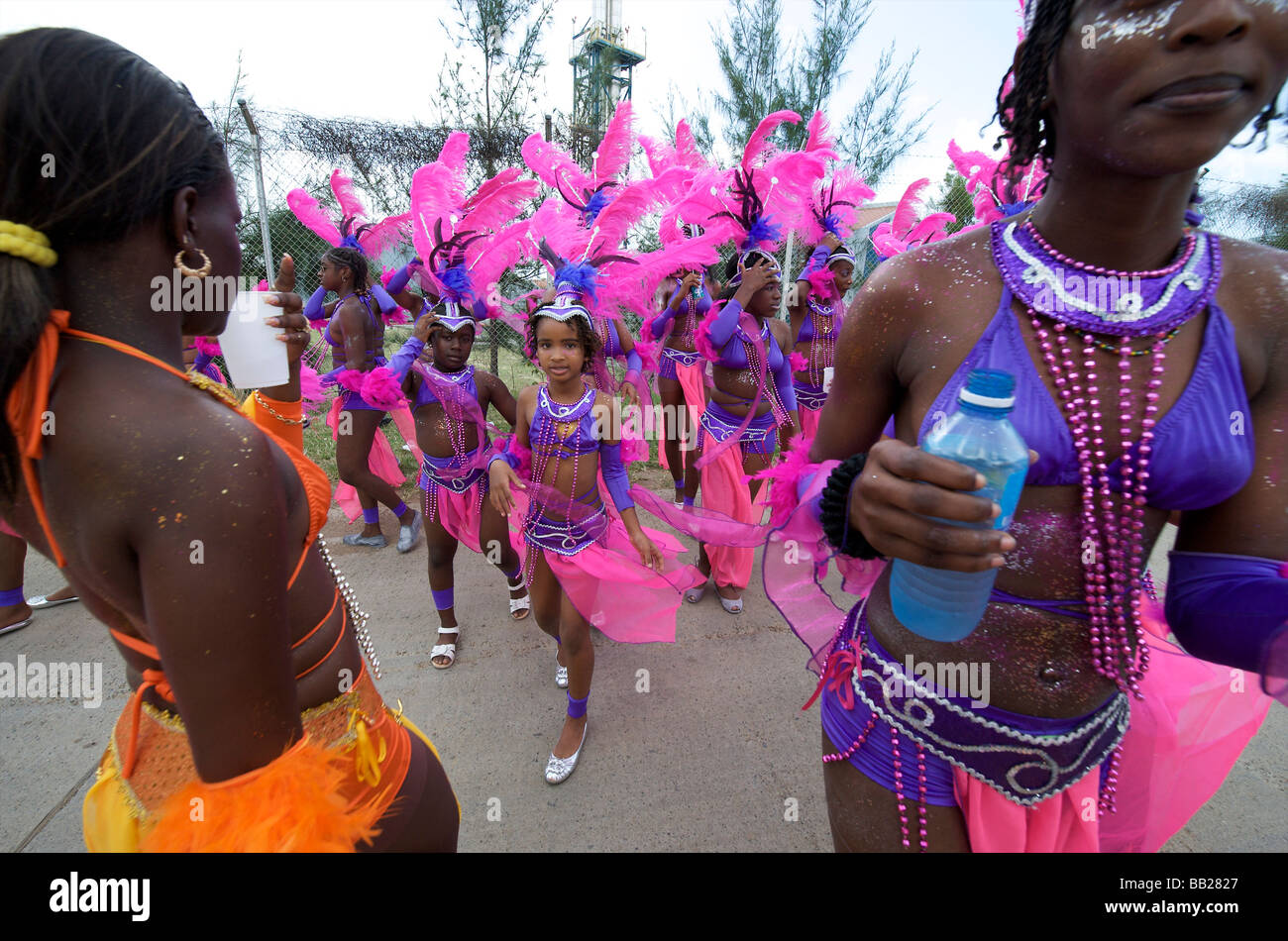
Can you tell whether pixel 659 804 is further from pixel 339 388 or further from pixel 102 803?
pixel 339 388

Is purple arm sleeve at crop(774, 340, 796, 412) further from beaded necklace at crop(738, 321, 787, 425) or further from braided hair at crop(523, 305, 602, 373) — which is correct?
braided hair at crop(523, 305, 602, 373)

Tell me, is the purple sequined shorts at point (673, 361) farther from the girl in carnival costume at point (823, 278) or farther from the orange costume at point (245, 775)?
the orange costume at point (245, 775)

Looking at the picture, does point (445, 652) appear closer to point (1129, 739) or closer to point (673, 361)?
point (1129, 739)

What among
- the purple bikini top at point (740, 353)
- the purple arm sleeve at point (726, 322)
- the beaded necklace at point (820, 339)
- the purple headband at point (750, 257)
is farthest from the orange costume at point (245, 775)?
the beaded necklace at point (820, 339)

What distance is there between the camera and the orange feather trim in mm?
920

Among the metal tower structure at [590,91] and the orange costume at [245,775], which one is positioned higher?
the metal tower structure at [590,91]

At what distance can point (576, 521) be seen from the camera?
282cm

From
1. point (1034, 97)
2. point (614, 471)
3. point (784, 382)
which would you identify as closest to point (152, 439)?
point (1034, 97)

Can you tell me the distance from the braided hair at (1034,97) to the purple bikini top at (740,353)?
2.85 metres

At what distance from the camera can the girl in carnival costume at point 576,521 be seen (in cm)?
275

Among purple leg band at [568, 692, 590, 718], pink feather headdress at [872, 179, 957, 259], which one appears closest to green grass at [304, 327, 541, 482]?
purple leg band at [568, 692, 590, 718]

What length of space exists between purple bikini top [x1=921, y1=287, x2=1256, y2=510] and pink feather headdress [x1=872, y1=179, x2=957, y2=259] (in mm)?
6377
